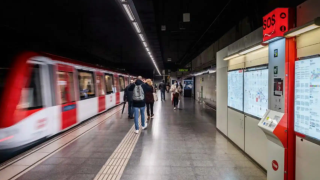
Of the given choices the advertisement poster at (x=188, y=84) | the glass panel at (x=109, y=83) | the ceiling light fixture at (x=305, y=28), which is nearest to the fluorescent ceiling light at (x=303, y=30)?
the ceiling light fixture at (x=305, y=28)

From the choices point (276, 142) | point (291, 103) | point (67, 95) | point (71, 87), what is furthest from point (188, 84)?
point (291, 103)

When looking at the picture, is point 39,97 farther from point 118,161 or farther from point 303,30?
point 303,30

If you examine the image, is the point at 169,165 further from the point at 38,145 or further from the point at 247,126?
the point at 38,145

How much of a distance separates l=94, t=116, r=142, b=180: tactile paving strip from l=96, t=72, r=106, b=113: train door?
13.5 ft

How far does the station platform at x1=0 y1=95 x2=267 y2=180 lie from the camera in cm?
307

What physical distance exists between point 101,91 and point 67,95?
327 cm

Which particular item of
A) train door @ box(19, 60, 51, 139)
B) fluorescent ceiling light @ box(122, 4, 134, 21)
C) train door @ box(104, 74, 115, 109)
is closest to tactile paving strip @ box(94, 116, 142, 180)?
train door @ box(19, 60, 51, 139)

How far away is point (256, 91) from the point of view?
3367mm

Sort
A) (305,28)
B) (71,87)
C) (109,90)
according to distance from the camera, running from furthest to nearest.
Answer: (109,90) → (71,87) → (305,28)

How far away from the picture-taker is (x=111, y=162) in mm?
3527

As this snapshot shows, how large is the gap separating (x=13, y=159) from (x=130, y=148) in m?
2.19

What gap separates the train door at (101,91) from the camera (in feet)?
28.3

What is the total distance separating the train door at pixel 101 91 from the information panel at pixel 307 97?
298 inches

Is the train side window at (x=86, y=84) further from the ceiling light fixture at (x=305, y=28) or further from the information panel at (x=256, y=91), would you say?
the ceiling light fixture at (x=305, y=28)
